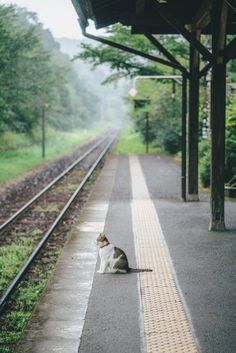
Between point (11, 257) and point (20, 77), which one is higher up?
point (20, 77)

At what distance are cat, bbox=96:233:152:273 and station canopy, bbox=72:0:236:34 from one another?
14.0 feet

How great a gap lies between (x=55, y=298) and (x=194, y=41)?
5747 millimetres

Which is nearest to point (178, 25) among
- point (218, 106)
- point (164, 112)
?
point (218, 106)

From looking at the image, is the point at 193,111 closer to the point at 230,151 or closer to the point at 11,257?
the point at 230,151

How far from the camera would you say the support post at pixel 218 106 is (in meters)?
9.72

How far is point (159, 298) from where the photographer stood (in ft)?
21.3

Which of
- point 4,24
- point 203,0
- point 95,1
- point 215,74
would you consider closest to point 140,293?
point 215,74

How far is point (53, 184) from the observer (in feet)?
62.8

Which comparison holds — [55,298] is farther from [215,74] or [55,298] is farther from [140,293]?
[215,74]

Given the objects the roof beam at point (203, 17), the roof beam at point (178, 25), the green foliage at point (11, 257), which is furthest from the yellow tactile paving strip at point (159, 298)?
the roof beam at point (203, 17)

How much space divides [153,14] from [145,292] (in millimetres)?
7234

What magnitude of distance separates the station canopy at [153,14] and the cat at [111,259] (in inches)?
168

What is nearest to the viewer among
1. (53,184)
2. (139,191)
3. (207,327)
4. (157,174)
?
(207,327)

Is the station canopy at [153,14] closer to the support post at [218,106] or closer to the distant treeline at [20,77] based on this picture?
the support post at [218,106]
